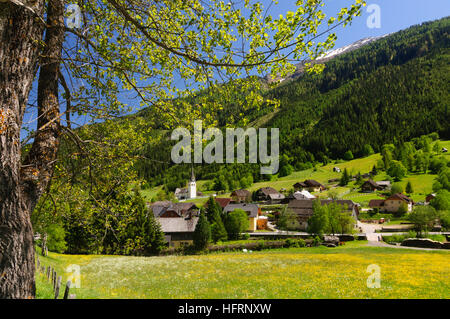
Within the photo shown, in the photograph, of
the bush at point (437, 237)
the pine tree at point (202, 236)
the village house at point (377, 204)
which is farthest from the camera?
Answer: the village house at point (377, 204)

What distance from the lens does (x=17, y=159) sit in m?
4.09

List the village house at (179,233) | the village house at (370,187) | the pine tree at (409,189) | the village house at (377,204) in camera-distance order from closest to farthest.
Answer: the village house at (179,233), the village house at (377,204), the pine tree at (409,189), the village house at (370,187)

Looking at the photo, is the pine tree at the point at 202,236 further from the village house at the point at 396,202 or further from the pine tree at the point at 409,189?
the pine tree at the point at 409,189

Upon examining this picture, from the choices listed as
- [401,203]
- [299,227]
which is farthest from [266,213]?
[401,203]

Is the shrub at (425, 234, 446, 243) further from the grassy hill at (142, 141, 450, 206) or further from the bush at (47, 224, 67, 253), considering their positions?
the bush at (47, 224, 67, 253)

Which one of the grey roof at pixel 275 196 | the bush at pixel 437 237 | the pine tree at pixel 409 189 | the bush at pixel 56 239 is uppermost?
the pine tree at pixel 409 189

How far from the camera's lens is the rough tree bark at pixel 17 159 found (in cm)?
382

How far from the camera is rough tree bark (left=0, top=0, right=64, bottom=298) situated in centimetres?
382

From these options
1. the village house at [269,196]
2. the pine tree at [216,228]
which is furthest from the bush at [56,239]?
the village house at [269,196]

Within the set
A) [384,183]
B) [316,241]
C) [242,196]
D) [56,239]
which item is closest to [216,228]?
[316,241]

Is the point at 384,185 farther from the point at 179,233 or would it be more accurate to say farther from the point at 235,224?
the point at 179,233

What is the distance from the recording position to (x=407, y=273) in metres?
18.3

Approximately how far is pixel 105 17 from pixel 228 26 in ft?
12.3

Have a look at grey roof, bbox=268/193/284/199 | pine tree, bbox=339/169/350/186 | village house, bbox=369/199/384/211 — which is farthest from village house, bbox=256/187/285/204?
village house, bbox=369/199/384/211
